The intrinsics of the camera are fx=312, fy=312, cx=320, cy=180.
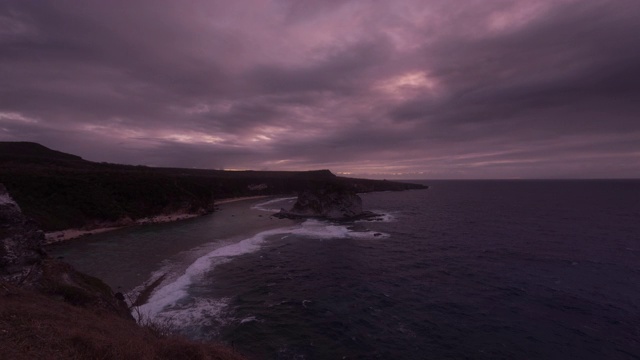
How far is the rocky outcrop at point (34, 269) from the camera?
17219 millimetres

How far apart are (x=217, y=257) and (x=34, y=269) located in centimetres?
1993

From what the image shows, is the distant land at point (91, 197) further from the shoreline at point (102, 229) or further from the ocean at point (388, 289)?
the ocean at point (388, 289)

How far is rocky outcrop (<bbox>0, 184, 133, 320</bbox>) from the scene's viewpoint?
56.5 ft

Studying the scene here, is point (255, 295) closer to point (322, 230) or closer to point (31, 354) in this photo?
point (31, 354)

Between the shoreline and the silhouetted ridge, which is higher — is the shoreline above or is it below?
below

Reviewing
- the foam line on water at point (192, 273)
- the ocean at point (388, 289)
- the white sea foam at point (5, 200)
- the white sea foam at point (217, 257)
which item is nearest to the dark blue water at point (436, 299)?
the ocean at point (388, 289)

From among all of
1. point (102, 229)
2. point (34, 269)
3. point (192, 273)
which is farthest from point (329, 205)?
point (34, 269)

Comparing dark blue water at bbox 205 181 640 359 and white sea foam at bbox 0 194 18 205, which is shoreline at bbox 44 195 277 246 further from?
dark blue water at bbox 205 181 640 359

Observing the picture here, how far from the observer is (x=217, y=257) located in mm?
37500

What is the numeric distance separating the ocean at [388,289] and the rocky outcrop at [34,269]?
4951 millimetres

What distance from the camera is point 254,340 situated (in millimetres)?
19156

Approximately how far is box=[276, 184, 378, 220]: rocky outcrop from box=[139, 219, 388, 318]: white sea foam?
6159 millimetres

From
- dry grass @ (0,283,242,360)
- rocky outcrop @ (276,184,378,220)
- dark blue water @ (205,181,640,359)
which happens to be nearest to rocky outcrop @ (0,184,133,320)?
dry grass @ (0,283,242,360)

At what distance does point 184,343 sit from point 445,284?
2425 centimetres
